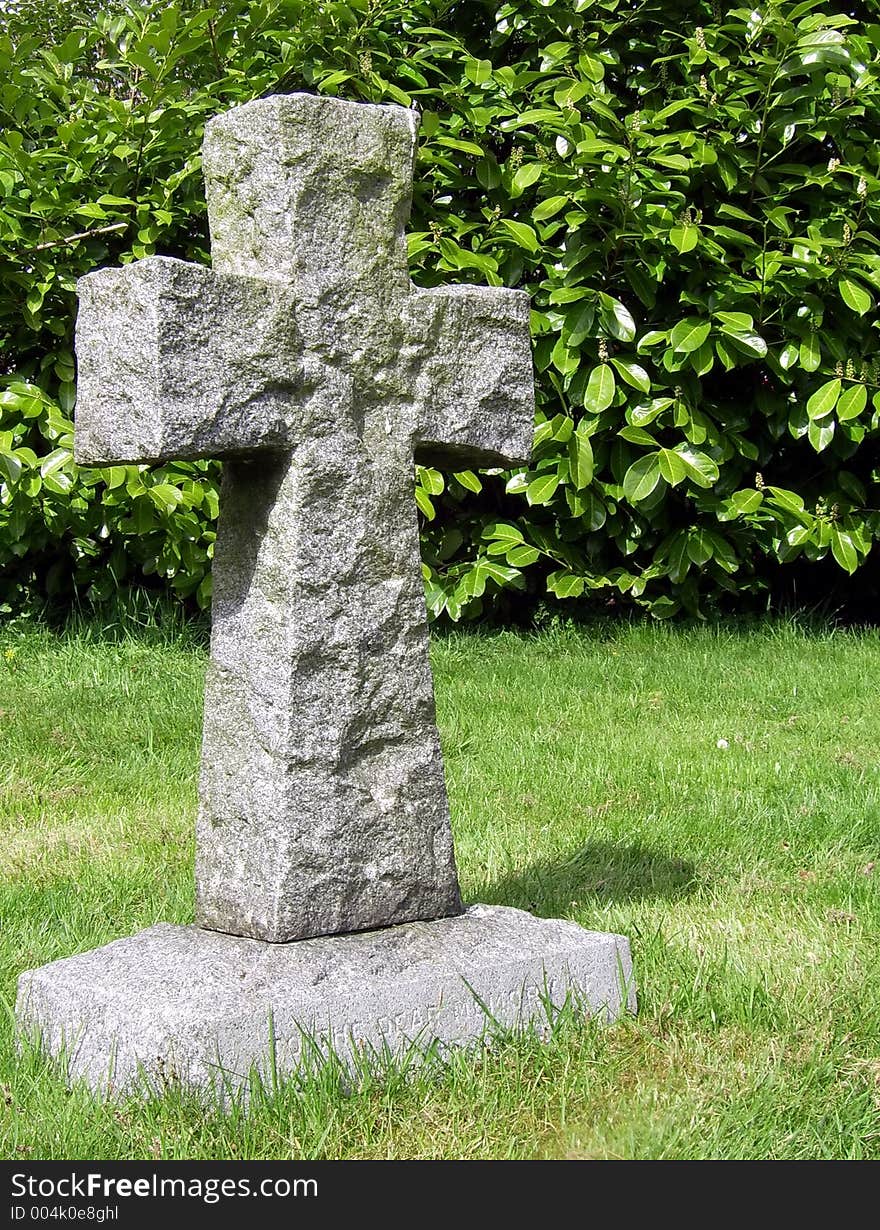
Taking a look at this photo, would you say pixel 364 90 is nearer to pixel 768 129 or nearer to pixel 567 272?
pixel 567 272

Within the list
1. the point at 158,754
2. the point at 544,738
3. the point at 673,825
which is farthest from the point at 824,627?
the point at 158,754

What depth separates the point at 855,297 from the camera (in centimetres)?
557

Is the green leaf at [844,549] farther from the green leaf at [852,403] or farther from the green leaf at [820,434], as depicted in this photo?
the green leaf at [852,403]

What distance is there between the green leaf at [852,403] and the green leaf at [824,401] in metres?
0.04

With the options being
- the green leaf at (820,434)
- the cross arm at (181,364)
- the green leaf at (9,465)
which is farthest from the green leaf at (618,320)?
the cross arm at (181,364)

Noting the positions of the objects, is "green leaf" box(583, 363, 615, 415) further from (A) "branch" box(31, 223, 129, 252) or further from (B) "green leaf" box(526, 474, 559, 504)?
(A) "branch" box(31, 223, 129, 252)

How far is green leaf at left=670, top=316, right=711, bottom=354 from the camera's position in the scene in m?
5.58

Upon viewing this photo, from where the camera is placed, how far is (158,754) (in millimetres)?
4566

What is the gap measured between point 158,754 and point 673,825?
1.69 metres

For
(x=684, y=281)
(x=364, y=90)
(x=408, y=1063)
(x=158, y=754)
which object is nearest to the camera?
(x=408, y=1063)

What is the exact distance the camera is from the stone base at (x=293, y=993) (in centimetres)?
234

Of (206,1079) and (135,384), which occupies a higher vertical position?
(135,384)

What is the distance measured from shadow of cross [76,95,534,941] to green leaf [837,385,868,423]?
3.33 m

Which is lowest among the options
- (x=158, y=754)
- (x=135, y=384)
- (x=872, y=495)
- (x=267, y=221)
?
(x=158, y=754)
